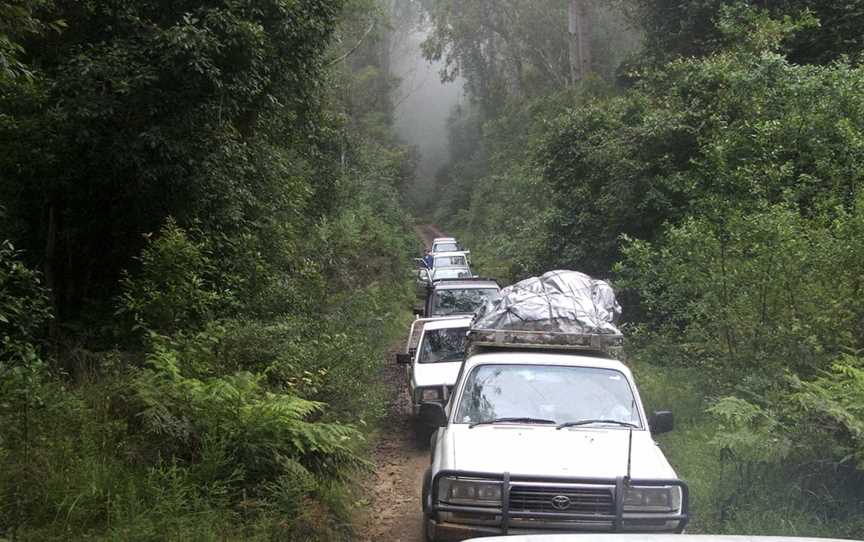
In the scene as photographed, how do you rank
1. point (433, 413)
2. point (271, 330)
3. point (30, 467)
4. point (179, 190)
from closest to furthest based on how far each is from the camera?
1. point (30, 467)
2. point (433, 413)
3. point (271, 330)
4. point (179, 190)

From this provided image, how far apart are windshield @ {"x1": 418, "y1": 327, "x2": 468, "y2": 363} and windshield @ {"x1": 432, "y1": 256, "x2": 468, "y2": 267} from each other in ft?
48.5

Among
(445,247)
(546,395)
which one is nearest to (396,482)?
(546,395)

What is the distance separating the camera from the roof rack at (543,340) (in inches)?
321

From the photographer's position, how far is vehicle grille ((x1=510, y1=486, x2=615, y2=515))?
558 cm

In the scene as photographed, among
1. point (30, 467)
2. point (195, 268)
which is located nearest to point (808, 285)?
point (195, 268)

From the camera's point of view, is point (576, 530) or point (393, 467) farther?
point (393, 467)

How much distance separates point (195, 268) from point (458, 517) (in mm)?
5147

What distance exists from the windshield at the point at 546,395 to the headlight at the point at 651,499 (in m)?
0.94

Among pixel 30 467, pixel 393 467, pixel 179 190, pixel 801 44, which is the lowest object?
pixel 393 467

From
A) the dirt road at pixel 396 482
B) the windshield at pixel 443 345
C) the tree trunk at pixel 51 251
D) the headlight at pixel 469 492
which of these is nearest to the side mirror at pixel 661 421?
the headlight at pixel 469 492

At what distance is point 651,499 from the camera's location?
5676mm

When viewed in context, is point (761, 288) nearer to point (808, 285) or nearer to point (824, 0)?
point (808, 285)

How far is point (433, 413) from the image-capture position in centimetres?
660

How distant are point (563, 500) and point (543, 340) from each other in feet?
9.31
